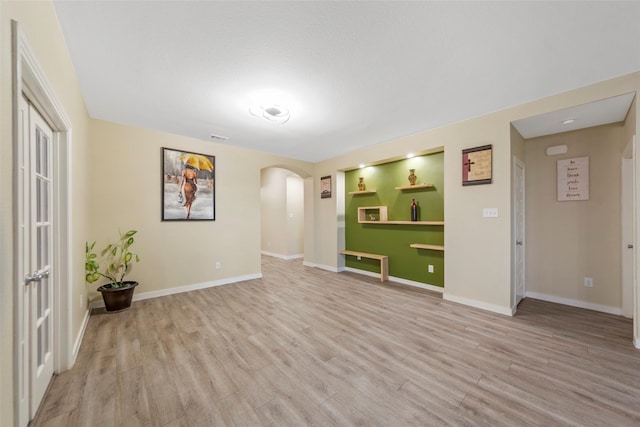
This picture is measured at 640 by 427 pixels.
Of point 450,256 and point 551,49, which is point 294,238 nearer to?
→ point 450,256

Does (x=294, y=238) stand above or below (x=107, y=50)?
below

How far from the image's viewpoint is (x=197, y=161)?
425 centimetres

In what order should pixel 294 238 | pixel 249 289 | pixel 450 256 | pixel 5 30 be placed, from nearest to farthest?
pixel 5 30
pixel 450 256
pixel 249 289
pixel 294 238

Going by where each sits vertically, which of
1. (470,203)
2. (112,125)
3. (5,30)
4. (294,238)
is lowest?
(294,238)

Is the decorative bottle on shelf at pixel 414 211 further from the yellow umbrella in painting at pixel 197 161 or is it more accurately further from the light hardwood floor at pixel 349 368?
the yellow umbrella in painting at pixel 197 161

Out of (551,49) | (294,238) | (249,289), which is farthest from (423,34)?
(294,238)

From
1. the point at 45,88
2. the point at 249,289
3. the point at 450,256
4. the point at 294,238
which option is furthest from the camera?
the point at 294,238

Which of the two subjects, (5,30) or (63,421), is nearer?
(5,30)

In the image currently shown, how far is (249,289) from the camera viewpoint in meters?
4.25

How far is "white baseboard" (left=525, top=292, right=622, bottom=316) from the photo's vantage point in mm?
3115

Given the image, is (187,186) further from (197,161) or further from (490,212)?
(490,212)

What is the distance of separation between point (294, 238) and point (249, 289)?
134 inches

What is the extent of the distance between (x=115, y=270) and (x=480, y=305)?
517cm

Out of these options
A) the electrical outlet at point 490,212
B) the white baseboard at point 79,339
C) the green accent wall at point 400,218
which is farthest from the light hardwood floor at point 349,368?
the electrical outlet at point 490,212
